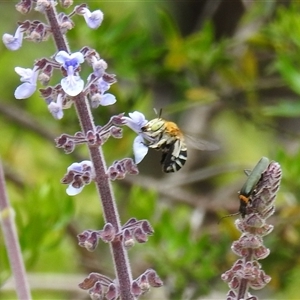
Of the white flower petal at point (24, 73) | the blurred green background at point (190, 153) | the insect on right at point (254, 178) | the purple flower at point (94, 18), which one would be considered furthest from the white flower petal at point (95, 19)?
the blurred green background at point (190, 153)

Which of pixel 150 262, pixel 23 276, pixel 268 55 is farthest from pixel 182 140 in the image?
pixel 268 55

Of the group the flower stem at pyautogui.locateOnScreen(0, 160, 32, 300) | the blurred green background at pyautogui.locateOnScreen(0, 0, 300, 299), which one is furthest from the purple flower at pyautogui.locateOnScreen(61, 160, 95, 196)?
the blurred green background at pyautogui.locateOnScreen(0, 0, 300, 299)

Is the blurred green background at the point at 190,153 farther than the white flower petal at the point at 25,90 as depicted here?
Yes

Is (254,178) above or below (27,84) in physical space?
below

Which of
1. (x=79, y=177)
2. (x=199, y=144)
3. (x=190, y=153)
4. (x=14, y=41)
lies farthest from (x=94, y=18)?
(x=190, y=153)

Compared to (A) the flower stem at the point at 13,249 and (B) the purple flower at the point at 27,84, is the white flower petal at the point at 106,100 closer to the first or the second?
(B) the purple flower at the point at 27,84

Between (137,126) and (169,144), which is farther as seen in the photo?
(169,144)

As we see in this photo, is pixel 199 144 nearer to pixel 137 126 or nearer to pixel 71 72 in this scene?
pixel 137 126
